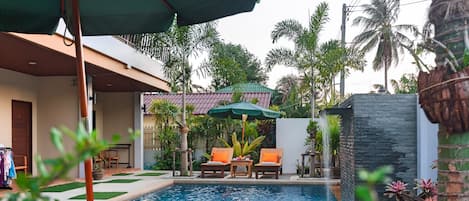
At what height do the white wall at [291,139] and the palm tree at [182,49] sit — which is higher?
the palm tree at [182,49]

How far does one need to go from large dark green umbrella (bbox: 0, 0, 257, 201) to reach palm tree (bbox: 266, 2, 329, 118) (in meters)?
12.4

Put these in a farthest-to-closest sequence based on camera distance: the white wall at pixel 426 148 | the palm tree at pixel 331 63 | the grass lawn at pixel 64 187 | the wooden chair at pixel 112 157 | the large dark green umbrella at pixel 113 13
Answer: the wooden chair at pixel 112 157
the palm tree at pixel 331 63
the grass lawn at pixel 64 187
the white wall at pixel 426 148
the large dark green umbrella at pixel 113 13

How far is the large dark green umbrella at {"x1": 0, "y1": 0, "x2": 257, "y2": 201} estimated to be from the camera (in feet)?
12.3

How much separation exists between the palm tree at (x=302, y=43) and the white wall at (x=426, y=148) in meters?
8.35

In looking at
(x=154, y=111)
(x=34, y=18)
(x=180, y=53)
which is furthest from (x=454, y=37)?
(x=154, y=111)

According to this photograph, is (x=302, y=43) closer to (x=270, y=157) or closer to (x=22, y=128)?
(x=270, y=157)

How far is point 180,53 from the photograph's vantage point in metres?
15.9

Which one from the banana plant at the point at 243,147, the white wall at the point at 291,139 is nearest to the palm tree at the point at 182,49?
the banana plant at the point at 243,147

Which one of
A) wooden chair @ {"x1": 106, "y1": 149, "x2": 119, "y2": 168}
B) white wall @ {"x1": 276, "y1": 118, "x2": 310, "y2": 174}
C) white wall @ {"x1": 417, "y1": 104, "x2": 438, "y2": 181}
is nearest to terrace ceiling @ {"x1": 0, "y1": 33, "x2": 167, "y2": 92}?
wooden chair @ {"x1": 106, "y1": 149, "x2": 119, "y2": 168}

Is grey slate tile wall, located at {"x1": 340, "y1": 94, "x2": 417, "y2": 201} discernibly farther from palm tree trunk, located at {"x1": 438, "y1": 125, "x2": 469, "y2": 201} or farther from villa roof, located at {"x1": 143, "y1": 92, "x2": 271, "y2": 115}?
villa roof, located at {"x1": 143, "y1": 92, "x2": 271, "y2": 115}

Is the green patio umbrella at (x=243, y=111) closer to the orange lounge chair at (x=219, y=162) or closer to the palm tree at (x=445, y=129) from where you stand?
the orange lounge chair at (x=219, y=162)

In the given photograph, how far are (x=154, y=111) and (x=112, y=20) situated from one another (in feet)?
52.0

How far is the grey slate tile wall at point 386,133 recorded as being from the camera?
8.07 meters

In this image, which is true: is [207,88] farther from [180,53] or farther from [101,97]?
[180,53]
